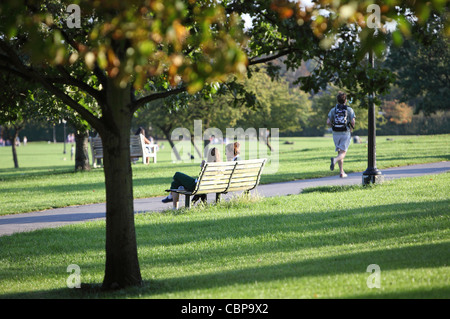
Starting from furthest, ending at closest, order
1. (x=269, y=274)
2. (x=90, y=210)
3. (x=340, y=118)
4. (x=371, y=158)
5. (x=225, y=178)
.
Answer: (x=340, y=118) → (x=371, y=158) → (x=90, y=210) → (x=225, y=178) → (x=269, y=274)

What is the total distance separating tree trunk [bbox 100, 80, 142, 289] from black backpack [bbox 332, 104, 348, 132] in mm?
9896

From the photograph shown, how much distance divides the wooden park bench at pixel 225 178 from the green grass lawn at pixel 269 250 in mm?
376

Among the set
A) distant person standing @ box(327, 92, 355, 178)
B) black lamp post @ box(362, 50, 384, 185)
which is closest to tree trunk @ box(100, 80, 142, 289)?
black lamp post @ box(362, 50, 384, 185)

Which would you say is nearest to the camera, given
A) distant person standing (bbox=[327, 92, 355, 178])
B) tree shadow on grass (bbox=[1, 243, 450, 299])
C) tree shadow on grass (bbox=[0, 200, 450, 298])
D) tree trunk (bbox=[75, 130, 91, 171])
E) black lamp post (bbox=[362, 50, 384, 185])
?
tree shadow on grass (bbox=[1, 243, 450, 299])

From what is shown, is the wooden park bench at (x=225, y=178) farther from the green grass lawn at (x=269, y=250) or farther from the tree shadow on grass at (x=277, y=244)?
the tree shadow on grass at (x=277, y=244)

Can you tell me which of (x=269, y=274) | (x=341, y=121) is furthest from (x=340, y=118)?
(x=269, y=274)

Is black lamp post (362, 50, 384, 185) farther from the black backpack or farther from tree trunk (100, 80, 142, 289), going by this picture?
tree trunk (100, 80, 142, 289)

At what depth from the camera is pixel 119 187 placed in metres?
6.19

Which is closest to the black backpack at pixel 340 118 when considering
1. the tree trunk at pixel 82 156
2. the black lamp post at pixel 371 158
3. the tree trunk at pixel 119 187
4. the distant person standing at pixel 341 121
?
the distant person standing at pixel 341 121

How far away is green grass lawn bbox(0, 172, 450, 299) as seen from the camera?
577cm

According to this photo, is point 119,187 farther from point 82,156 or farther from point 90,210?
point 82,156

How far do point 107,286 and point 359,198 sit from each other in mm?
7170

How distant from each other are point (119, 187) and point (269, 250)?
110 inches

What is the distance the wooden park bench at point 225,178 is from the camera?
1151cm
